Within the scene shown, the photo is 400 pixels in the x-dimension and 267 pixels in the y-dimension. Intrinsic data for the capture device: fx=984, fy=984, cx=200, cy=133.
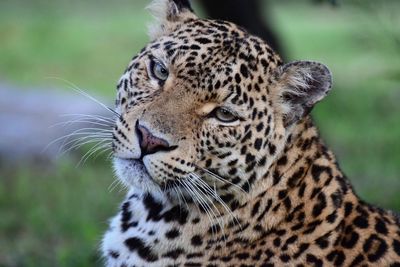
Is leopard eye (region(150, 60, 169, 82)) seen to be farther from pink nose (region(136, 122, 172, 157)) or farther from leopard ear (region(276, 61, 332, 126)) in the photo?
leopard ear (region(276, 61, 332, 126))

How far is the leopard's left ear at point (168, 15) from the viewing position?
6676 millimetres

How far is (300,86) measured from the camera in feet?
20.2

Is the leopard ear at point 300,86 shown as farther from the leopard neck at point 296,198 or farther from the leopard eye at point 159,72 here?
the leopard eye at point 159,72

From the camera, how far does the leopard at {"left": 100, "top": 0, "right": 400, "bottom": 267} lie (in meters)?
5.95

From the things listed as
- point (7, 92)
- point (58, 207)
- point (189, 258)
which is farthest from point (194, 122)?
point (7, 92)

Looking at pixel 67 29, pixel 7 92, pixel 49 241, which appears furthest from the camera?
pixel 67 29

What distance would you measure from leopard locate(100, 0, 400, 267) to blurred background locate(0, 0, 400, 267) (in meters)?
1.67

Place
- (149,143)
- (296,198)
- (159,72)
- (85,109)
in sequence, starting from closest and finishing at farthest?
(149,143) → (296,198) → (159,72) → (85,109)

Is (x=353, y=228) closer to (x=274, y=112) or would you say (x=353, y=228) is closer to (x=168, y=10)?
(x=274, y=112)

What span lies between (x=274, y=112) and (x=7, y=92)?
32.2 feet

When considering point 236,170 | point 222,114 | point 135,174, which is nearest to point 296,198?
point 236,170

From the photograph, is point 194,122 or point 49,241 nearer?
point 194,122

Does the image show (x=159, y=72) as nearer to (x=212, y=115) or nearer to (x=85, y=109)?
(x=212, y=115)

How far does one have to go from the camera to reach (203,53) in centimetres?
612
